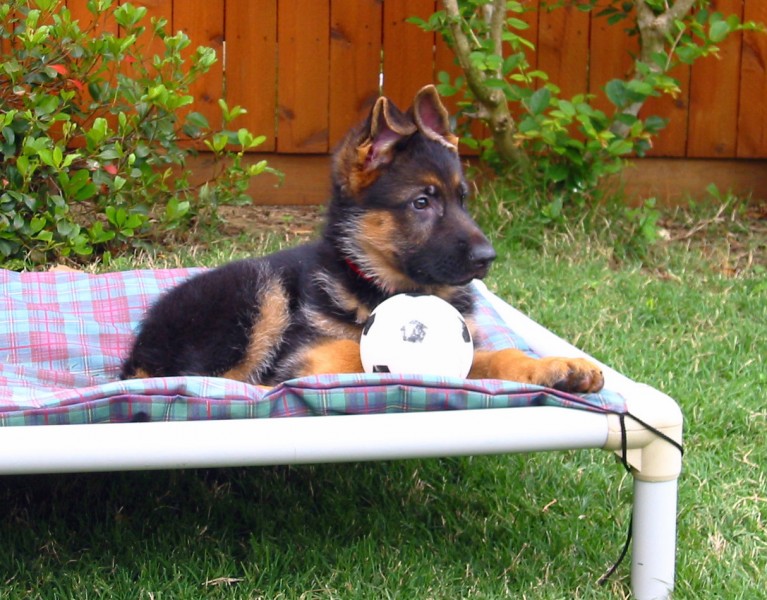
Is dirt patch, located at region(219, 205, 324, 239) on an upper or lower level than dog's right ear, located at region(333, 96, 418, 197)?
lower

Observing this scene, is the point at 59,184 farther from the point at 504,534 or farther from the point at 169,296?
the point at 504,534

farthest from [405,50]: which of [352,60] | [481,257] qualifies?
[481,257]

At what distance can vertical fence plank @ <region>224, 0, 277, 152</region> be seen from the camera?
7.35 meters

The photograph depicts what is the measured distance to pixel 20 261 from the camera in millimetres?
5809

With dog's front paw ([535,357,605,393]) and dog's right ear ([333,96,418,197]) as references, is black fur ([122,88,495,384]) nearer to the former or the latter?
dog's right ear ([333,96,418,197])

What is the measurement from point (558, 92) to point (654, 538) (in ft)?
14.3

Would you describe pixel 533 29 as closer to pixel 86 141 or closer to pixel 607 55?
pixel 607 55

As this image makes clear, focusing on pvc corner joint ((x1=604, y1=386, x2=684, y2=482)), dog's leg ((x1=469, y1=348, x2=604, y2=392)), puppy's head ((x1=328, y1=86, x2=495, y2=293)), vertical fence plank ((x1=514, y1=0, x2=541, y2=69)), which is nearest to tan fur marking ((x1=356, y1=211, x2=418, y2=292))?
puppy's head ((x1=328, y1=86, x2=495, y2=293))

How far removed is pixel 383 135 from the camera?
11.8 feet

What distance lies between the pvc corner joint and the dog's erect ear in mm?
1355

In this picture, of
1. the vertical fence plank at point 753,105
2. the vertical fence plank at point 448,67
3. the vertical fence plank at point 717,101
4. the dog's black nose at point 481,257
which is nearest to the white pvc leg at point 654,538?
the dog's black nose at point 481,257

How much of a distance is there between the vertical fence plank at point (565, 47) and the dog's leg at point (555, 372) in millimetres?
4919

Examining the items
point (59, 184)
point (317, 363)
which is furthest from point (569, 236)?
Result: point (317, 363)

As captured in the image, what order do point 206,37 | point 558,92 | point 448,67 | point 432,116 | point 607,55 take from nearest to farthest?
point 432,116 → point 558,92 → point 206,37 → point 448,67 → point 607,55
